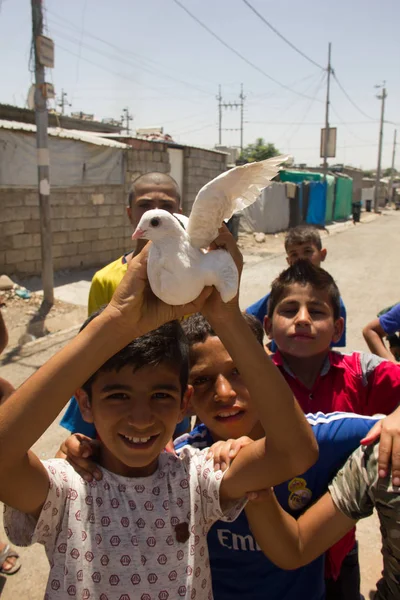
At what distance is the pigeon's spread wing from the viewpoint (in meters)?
1.05

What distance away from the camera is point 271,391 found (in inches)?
44.0

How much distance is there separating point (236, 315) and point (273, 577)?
0.85 m

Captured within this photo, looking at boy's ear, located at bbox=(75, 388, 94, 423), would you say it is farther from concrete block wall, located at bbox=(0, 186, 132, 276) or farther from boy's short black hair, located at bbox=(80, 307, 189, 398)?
concrete block wall, located at bbox=(0, 186, 132, 276)

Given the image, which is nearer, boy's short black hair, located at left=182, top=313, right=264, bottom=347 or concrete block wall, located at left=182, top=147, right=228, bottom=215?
boy's short black hair, located at left=182, top=313, right=264, bottom=347

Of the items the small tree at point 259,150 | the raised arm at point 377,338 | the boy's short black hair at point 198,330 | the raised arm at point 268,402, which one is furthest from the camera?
the small tree at point 259,150

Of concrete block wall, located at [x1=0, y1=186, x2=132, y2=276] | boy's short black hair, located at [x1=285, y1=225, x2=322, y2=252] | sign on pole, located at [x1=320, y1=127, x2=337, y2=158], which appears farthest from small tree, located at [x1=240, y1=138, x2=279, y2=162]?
boy's short black hair, located at [x1=285, y1=225, x2=322, y2=252]

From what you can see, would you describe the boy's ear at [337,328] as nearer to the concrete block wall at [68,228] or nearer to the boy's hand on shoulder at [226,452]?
the boy's hand on shoulder at [226,452]

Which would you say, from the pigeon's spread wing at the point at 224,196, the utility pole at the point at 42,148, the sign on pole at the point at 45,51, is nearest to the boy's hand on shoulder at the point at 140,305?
the pigeon's spread wing at the point at 224,196

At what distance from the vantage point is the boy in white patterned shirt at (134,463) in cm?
107

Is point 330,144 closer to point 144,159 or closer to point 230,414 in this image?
point 144,159

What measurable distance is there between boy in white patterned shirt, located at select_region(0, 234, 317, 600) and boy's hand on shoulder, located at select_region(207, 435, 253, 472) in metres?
0.02

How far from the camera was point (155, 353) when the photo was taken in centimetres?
129

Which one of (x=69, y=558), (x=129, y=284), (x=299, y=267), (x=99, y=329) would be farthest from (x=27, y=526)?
(x=299, y=267)

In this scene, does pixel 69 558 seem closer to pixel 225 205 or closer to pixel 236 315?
pixel 236 315
